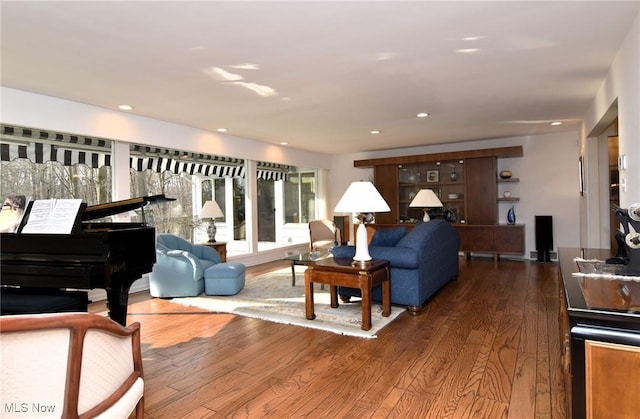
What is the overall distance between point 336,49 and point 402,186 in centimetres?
520

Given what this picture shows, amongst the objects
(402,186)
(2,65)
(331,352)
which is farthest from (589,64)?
(2,65)

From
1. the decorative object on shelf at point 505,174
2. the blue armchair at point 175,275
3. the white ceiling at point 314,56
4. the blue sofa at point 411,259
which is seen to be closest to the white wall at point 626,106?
the white ceiling at point 314,56

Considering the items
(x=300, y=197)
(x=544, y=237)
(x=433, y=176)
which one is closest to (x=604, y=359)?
(x=544, y=237)

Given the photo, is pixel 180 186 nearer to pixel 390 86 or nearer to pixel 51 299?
pixel 51 299

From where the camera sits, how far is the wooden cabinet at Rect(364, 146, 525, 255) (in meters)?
6.43

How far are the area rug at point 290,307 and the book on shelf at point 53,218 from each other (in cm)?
174

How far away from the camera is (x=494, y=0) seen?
2.09m

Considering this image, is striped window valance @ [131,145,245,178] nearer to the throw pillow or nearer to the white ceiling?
the white ceiling

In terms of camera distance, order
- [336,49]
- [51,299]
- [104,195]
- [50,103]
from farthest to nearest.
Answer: [104,195] → [50,103] → [336,49] → [51,299]

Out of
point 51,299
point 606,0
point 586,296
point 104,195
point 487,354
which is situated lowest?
point 487,354

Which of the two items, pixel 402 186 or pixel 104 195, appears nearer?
pixel 104 195

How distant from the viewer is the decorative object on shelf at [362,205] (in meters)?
3.25

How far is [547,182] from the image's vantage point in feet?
21.5

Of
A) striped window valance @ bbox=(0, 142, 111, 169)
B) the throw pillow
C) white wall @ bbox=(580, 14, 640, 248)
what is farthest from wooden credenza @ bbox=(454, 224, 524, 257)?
striped window valance @ bbox=(0, 142, 111, 169)
